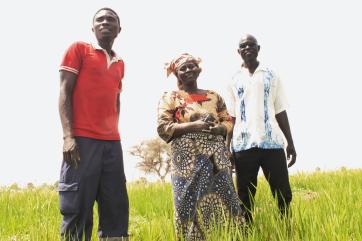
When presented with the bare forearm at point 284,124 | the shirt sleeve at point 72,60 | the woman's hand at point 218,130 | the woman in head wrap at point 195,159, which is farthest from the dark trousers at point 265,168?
the shirt sleeve at point 72,60

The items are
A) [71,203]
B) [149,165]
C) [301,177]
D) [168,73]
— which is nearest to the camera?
[71,203]

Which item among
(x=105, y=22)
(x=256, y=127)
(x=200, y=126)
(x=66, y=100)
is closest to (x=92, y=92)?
(x=66, y=100)

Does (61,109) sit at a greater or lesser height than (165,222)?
greater

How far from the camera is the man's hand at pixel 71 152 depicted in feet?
7.98

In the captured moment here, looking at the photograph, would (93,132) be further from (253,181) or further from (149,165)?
(149,165)

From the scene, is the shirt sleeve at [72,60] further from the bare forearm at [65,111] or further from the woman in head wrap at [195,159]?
the woman in head wrap at [195,159]

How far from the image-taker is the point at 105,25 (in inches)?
111

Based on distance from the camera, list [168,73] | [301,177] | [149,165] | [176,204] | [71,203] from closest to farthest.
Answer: [71,203]
[176,204]
[168,73]
[301,177]
[149,165]

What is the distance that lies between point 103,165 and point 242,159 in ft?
3.99

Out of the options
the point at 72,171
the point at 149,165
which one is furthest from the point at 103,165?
the point at 149,165

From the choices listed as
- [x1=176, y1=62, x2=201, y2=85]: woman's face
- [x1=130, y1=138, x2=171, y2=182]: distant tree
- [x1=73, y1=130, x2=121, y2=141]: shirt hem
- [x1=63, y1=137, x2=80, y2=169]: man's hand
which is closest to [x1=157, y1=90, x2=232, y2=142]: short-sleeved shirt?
[x1=176, y1=62, x2=201, y2=85]: woman's face

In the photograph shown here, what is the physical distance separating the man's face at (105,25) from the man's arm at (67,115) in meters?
0.44

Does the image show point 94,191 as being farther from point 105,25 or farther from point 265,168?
point 265,168

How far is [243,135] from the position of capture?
318cm
